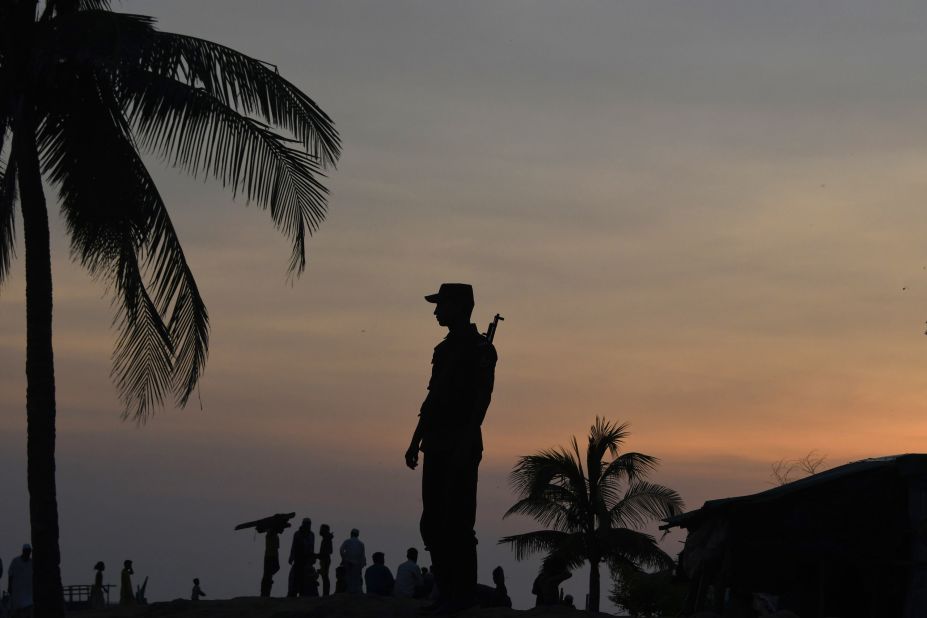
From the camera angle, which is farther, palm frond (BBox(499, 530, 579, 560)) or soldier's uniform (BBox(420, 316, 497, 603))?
palm frond (BBox(499, 530, 579, 560))

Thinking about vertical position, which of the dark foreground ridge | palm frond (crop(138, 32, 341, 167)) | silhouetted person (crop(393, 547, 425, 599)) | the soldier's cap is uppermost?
palm frond (crop(138, 32, 341, 167))

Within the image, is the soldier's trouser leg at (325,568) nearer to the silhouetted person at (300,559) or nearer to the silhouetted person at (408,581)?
the silhouetted person at (300,559)

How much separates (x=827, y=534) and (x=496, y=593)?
4.10 m

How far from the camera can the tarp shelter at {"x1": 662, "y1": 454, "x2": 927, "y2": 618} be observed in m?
14.3

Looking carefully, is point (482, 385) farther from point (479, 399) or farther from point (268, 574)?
point (268, 574)

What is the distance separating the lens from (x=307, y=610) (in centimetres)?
1245

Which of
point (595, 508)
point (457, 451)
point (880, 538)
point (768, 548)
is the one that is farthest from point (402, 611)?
point (595, 508)

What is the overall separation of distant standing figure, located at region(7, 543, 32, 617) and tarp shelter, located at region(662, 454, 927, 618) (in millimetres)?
9021

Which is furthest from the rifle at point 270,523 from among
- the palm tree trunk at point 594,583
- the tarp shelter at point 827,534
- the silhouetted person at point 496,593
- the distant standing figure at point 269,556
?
the palm tree trunk at point 594,583

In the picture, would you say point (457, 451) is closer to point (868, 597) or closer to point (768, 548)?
point (768, 548)

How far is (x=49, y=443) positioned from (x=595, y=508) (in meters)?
19.8

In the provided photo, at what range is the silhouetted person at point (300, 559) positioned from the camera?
19828 millimetres

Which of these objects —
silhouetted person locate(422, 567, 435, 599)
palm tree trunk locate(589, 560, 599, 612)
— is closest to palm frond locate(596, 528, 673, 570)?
palm tree trunk locate(589, 560, 599, 612)

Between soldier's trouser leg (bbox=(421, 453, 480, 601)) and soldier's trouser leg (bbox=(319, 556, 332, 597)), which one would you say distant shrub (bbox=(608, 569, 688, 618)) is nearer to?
soldier's trouser leg (bbox=(319, 556, 332, 597))
